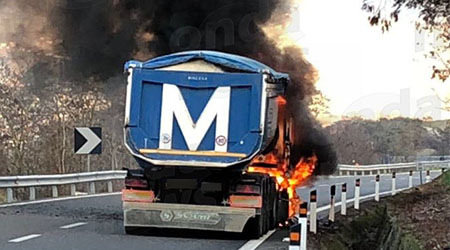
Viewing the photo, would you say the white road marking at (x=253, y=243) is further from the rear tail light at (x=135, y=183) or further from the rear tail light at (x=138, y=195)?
the rear tail light at (x=135, y=183)

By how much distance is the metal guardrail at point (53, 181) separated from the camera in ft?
56.6

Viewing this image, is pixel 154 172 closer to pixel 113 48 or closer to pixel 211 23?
pixel 113 48

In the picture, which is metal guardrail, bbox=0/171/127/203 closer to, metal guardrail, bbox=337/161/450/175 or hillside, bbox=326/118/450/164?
metal guardrail, bbox=337/161/450/175

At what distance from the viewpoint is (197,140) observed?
11.0 meters

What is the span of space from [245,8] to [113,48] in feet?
10.7

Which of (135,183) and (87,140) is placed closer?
(135,183)

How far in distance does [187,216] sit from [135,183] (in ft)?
3.11

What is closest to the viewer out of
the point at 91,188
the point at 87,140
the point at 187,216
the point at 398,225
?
the point at 187,216

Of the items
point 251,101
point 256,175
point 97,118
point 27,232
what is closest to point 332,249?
point 256,175

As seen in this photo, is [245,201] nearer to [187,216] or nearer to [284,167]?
[187,216]

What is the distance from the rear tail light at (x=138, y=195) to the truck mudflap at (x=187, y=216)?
0.07 m

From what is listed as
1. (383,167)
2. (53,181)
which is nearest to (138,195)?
(53,181)

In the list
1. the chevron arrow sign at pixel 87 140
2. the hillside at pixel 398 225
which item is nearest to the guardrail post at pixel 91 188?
the chevron arrow sign at pixel 87 140

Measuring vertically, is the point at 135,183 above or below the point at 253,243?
above
